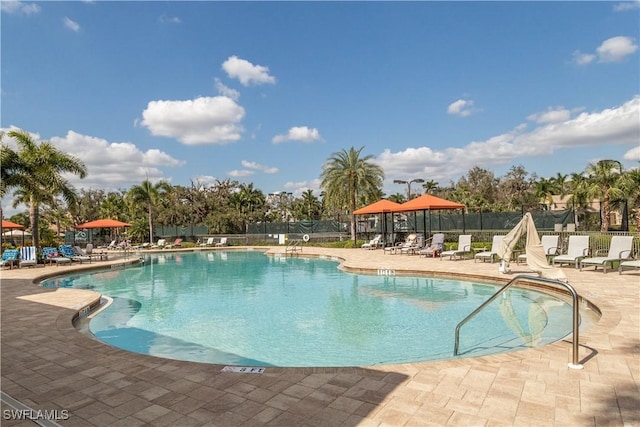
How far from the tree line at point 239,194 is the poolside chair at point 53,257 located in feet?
2.79

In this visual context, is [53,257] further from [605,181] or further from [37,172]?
[605,181]

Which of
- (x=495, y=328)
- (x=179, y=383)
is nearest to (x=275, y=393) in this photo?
(x=179, y=383)

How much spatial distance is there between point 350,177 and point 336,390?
21406 millimetres

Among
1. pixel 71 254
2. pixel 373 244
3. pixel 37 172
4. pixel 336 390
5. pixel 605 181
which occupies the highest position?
pixel 37 172

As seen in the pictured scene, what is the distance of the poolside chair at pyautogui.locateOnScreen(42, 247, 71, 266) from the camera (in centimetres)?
1572

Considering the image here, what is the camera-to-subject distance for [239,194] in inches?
1656

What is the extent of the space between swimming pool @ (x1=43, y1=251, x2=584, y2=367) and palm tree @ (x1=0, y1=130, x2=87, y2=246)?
20.9ft

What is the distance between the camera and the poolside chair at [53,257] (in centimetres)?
1572

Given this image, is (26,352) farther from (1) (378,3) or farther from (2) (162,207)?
(2) (162,207)

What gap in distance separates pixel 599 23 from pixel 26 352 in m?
16.1

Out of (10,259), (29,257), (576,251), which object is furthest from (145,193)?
(576,251)

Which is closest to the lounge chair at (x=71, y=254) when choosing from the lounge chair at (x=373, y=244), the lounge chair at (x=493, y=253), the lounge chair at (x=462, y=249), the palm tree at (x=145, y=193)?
the palm tree at (x=145, y=193)

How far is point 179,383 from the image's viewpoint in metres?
3.49

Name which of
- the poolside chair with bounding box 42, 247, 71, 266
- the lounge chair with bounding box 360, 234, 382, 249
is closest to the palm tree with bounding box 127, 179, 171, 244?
the poolside chair with bounding box 42, 247, 71, 266
